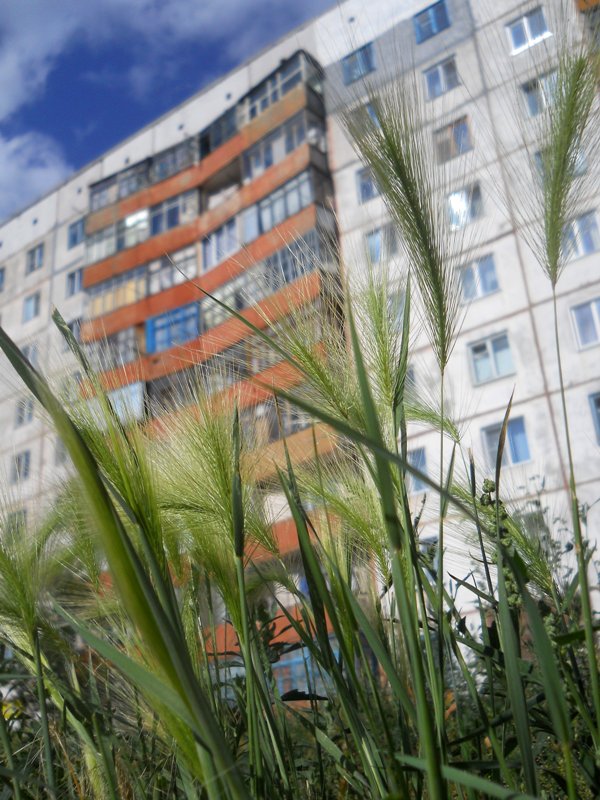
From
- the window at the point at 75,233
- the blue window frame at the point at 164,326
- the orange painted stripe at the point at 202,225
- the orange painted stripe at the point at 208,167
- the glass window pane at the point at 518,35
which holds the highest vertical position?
the window at the point at 75,233

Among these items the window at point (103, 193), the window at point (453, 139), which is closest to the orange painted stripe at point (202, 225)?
the window at point (103, 193)

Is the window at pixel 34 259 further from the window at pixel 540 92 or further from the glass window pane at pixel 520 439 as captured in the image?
the window at pixel 540 92

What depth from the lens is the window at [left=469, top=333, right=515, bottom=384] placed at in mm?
14422

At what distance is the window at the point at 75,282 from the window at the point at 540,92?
74.2ft

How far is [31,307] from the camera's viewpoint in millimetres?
24688

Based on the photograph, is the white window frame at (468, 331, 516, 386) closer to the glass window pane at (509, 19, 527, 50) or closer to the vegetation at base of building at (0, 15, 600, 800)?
the glass window pane at (509, 19, 527, 50)

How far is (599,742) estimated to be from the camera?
1.01m

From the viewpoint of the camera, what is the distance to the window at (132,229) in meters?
20.8

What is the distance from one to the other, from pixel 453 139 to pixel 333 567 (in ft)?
2.35

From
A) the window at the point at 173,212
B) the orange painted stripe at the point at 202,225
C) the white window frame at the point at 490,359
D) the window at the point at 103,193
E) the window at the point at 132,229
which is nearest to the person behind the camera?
the white window frame at the point at 490,359

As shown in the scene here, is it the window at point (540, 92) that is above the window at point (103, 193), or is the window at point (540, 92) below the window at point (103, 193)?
below

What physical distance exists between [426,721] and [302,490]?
87 cm

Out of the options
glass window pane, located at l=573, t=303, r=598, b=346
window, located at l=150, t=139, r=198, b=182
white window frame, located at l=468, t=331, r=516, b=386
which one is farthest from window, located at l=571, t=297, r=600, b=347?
window, located at l=150, t=139, r=198, b=182

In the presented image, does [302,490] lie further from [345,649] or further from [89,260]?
[89,260]
